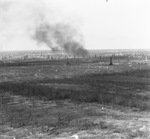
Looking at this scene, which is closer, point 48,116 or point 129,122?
point 129,122

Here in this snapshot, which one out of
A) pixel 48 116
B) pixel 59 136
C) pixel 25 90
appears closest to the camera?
pixel 59 136

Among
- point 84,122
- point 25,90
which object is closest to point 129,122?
point 84,122

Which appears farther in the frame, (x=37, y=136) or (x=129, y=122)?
(x=129, y=122)

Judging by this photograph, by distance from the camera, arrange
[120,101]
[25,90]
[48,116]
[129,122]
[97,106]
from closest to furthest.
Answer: [129,122] < [48,116] < [97,106] < [120,101] < [25,90]

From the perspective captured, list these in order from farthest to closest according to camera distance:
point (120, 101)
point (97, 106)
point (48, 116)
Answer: point (120, 101) → point (97, 106) → point (48, 116)

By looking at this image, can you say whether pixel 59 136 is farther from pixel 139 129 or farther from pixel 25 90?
pixel 25 90

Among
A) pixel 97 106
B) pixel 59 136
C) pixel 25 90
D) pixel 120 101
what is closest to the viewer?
pixel 59 136

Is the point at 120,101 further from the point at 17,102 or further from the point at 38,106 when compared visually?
the point at 17,102

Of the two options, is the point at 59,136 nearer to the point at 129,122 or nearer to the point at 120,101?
the point at 129,122

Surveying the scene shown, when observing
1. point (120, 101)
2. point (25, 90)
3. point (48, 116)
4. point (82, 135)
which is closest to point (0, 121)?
point (48, 116)
